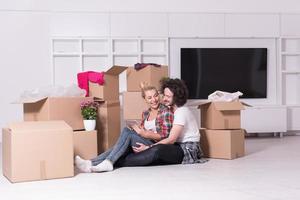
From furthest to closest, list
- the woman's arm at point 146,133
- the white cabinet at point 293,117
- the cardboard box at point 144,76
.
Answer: the white cabinet at point 293,117 → the cardboard box at point 144,76 → the woman's arm at point 146,133

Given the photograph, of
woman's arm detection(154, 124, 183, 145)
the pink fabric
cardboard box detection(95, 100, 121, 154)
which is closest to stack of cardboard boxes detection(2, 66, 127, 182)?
cardboard box detection(95, 100, 121, 154)

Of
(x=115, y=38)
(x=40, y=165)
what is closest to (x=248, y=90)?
(x=115, y=38)

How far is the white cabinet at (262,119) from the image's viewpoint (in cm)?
709

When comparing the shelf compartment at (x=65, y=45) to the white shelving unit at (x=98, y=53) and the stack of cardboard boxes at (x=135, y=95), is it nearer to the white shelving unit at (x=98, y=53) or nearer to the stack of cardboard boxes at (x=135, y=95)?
the white shelving unit at (x=98, y=53)

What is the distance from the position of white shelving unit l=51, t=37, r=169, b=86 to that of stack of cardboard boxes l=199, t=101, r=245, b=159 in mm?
2304

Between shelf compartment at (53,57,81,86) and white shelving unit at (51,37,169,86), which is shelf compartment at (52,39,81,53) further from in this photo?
shelf compartment at (53,57,81,86)

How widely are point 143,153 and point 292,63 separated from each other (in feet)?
13.3

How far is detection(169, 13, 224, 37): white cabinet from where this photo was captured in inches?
279

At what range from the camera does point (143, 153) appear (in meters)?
4.23

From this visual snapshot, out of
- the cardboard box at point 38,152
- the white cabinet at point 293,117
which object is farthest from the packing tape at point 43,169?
the white cabinet at point 293,117

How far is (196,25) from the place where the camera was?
7.14 metres

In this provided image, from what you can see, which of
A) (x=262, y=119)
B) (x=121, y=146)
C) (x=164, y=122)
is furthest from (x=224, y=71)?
(x=121, y=146)

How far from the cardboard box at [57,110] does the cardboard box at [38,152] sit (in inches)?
26.2

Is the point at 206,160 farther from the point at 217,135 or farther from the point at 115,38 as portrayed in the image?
the point at 115,38
